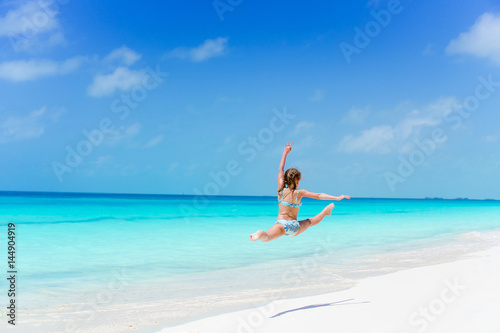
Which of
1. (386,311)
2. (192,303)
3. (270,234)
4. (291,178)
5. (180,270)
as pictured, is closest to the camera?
(386,311)

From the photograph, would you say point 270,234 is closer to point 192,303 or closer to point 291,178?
point 291,178

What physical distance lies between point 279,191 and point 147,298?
2.97 metres

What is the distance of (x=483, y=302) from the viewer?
5.89 metres

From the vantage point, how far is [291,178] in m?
6.46

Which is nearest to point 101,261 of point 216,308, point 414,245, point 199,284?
point 199,284

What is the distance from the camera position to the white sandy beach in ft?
16.9

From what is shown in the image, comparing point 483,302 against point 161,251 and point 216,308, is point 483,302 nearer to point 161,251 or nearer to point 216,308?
point 216,308

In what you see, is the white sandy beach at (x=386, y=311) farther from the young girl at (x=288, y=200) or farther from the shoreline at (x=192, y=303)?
the young girl at (x=288, y=200)

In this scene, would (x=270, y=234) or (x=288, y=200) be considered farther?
(x=288, y=200)

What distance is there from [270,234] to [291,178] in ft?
2.98

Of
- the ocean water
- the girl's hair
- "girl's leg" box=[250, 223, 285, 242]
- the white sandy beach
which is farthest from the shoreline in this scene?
the girl's hair

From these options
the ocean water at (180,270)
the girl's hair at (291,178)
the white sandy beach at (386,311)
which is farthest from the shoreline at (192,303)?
the girl's hair at (291,178)

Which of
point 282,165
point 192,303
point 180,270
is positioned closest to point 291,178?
point 282,165

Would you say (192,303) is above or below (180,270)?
below
